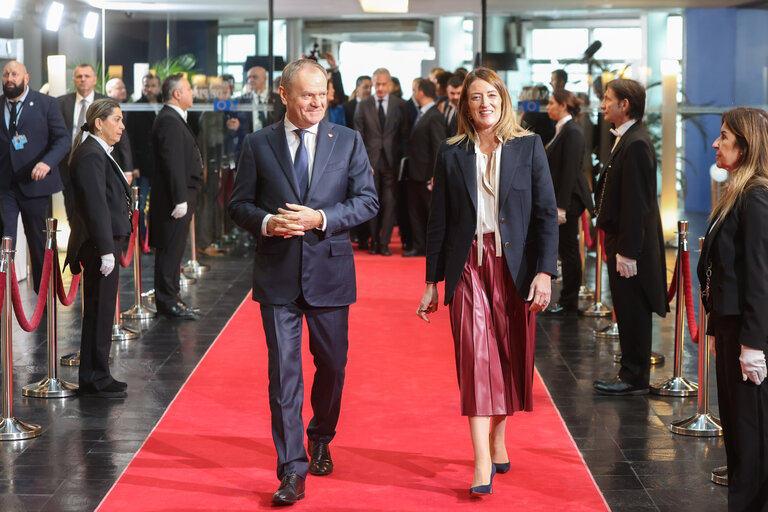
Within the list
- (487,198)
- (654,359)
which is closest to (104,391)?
(487,198)

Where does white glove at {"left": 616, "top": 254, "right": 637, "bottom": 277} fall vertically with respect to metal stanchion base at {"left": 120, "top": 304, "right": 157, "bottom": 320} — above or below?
above

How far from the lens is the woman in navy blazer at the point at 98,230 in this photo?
223 inches

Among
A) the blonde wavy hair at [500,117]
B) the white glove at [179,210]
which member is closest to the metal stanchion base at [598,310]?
the white glove at [179,210]

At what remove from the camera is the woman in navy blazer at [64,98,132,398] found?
18.6ft

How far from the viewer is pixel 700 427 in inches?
203

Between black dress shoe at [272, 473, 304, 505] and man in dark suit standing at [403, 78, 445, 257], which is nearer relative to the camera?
black dress shoe at [272, 473, 304, 505]

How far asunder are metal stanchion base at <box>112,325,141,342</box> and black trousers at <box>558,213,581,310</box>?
10.8 feet

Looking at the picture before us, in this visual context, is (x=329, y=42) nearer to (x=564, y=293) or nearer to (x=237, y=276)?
(x=237, y=276)

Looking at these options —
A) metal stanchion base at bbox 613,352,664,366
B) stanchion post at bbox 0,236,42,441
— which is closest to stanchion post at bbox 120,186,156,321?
stanchion post at bbox 0,236,42,441

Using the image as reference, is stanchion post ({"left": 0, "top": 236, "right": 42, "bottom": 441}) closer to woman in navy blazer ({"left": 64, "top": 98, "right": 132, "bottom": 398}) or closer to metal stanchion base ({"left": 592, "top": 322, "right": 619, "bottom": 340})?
woman in navy blazer ({"left": 64, "top": 98, "right": 132, "bottom": 398})

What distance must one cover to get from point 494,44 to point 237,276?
450 centimetres

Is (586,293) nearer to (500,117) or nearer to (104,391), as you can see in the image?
(104,391)

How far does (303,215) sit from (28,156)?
492 cm

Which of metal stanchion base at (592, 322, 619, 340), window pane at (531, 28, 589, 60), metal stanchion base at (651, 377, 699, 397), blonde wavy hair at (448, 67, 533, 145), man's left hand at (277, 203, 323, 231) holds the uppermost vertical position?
window pane at (531, 28, 589, 60)
